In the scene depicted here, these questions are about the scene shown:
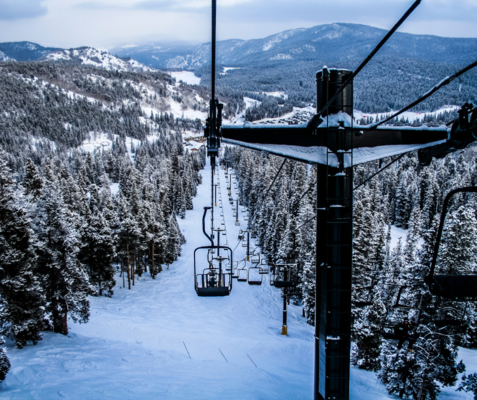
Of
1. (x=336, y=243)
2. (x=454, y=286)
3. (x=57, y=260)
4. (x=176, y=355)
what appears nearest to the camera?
(x=454, y=286)

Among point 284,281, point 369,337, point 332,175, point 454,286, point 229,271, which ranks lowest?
→ point 369,337

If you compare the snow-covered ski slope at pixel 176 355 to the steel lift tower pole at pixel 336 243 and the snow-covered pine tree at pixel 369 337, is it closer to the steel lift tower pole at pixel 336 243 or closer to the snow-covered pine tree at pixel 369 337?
the snow-covered pine tree at pixel 369 337

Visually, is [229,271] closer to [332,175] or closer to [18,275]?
[18,275]

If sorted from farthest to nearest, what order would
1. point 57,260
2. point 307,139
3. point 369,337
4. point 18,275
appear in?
point 369,337, point 57,260, point 18,275, point 307,139

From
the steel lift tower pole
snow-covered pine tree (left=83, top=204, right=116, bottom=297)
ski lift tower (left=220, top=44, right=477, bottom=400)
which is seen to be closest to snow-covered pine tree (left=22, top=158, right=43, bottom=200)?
snow-covered pine tree (left=83, top=204, right=116, bottom=297)

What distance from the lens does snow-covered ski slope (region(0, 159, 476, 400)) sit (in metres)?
10.6

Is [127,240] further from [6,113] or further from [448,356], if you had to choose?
[6,113]

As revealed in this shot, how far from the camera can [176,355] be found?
16562 millimetres

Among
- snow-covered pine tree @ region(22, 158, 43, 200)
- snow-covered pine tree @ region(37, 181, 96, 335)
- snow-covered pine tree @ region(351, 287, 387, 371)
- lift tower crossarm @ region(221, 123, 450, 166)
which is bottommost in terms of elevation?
→ snow-covered pine tree @ region(351, 287, 387, 371)

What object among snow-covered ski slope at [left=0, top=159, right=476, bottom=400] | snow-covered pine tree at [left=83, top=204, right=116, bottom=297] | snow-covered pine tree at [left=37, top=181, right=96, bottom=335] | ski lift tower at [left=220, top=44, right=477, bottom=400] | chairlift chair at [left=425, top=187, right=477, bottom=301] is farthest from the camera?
snow-covered pine tree at [left=83, top=204, right=116, bottom=297]

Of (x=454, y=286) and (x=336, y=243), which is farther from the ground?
(x=336, y=243)

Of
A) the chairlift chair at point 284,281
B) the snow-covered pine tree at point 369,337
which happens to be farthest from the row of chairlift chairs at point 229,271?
the snow-covered pine tree at point 369,337

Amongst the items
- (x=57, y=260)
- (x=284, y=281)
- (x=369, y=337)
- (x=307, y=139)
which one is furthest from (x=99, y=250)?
(x=307, y=139)

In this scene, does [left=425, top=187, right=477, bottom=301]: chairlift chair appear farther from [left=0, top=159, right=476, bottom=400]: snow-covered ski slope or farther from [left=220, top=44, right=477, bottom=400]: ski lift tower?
[left=0, top=159, right=476, bottom=400]: snow-covered ski slope
